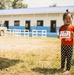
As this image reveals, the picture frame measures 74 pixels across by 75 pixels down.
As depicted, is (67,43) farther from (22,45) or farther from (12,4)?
(12,4)

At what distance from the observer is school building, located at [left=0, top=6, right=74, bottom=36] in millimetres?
30492

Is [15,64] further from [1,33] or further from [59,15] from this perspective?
[59,15]

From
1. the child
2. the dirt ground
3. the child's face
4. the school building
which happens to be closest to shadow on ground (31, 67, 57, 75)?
the child

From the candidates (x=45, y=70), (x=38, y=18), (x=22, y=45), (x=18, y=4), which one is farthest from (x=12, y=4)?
(x=45, y=70)

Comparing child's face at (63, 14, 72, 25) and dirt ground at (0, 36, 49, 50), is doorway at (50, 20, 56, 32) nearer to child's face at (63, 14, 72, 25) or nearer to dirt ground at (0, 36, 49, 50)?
dirt ground at (0, 36, 49, 50)

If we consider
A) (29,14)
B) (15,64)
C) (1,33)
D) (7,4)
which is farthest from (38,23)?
(7,4)

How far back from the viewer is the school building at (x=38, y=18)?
30.5 metres

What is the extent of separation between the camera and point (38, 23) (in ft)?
105

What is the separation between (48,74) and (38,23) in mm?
26005

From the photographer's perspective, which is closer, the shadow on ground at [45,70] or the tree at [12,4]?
the shadow on ground at [45,70]

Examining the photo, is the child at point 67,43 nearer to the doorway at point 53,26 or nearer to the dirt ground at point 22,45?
the dirt ground at point 22,45

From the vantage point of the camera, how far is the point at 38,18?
31.8 m

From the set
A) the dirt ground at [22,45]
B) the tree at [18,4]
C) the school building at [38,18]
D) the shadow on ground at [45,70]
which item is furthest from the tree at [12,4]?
the shadow on ground at [45,70]

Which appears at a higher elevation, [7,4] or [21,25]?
[7,4]
